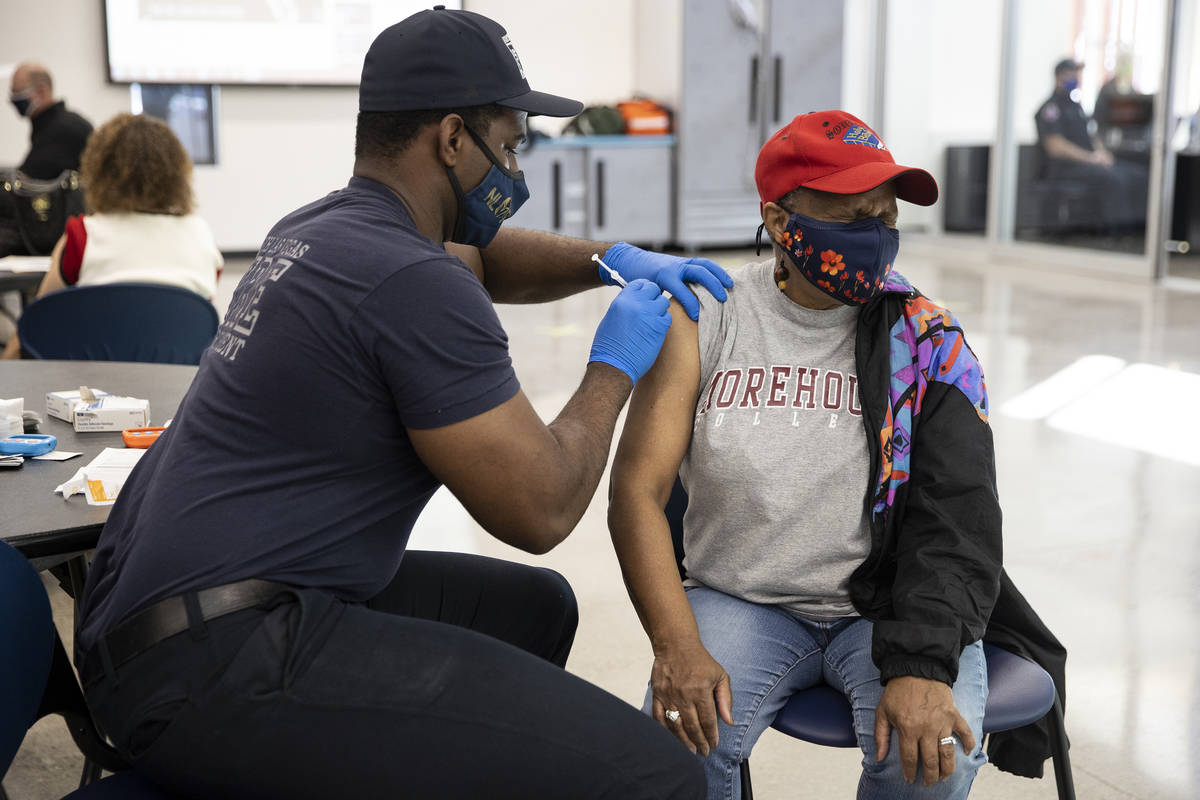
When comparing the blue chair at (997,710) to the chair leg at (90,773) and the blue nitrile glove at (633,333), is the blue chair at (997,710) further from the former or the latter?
the chair leg at (90,773)

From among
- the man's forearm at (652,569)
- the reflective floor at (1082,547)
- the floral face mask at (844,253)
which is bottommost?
the reflective floor at (1082,547)

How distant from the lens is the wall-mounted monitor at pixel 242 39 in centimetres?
839

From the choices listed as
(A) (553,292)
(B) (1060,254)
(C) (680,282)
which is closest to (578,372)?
(A) (553,292)

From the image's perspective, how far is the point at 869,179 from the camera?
1532mm

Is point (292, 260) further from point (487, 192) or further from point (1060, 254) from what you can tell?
point (1060, 254)

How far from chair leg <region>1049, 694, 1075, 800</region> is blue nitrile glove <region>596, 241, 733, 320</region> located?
27.2 inches

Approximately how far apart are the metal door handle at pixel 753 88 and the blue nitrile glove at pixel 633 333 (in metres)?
7.73

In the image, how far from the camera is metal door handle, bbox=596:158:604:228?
8.94m

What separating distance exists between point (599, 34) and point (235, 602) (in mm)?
8894

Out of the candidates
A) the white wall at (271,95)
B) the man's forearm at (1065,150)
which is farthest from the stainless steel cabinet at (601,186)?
the man's forearm at (1065,150)

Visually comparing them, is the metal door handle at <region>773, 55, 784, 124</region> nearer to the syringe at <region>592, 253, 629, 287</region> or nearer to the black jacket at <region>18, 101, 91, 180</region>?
the black jacket at <region>18, 101, 91, 180</region>

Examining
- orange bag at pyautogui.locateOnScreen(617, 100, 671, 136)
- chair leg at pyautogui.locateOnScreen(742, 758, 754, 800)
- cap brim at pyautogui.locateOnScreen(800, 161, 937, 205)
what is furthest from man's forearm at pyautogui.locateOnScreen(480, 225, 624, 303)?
orange bag at pyautogui.locateOnScreen(617, 100, 671, 136)

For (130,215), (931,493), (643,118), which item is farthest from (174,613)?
(643,118)

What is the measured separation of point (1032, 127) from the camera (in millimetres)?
8422
